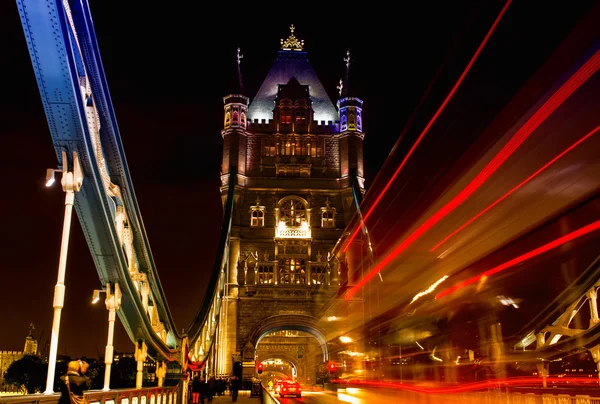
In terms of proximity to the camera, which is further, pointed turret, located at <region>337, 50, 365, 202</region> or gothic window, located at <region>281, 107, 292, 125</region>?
gothic window, located at <region>281, 107, 292, 125</region>

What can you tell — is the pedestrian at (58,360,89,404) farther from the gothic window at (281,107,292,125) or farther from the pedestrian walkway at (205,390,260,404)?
the gothic window at (281,107,292,125)

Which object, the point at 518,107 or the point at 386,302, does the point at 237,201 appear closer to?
the point at 386,302

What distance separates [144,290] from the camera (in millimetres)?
15117

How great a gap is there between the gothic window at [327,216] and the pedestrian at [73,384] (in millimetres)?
33336

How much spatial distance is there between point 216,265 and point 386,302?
22.5m

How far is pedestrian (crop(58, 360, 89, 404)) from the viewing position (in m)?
6.90

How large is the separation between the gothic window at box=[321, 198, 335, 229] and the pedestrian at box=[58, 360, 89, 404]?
33.3m

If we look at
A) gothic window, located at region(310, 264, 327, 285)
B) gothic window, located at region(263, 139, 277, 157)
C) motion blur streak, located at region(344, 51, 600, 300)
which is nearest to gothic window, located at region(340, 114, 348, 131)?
gothic window, located at region(263, 139, 277, 157)

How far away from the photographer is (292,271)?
130 ft

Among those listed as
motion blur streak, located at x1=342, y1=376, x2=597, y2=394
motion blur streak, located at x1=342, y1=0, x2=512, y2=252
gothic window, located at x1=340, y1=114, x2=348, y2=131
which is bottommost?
motion blur streak, located at x1=342, y1=376, x2=597, y2=394

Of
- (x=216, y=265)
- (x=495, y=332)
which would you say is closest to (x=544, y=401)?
(x=495, y=332)

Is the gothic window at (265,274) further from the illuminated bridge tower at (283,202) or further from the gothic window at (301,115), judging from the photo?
the gothic window at (301,115)

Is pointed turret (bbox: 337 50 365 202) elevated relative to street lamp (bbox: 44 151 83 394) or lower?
elevated

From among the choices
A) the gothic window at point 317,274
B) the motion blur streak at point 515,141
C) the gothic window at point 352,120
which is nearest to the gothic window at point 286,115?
the gothic window at point 352,120
